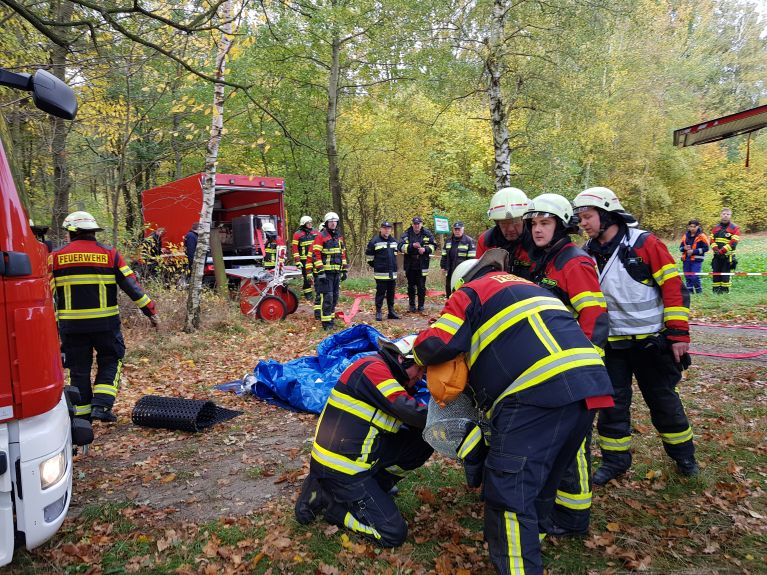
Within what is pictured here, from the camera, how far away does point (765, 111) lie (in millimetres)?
4730

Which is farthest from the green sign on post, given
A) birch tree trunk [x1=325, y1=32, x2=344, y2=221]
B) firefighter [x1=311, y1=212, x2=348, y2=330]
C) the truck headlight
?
the truck headlight

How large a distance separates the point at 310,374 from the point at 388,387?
2954 mm

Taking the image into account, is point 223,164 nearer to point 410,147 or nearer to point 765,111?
point 410,147

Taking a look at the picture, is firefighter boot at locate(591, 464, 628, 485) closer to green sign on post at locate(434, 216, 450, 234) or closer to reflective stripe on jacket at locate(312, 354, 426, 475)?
reflective stripe on jacket at locate(312, 354, 426, 475)

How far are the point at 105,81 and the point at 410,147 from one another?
14055 mm

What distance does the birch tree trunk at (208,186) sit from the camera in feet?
25.9

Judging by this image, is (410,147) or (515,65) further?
(410,147)

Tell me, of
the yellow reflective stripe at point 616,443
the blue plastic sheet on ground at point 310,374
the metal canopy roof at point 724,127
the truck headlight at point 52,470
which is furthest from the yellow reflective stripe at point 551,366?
the metal canopy roof at point 724,127

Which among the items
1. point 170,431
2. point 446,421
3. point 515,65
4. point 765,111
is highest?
point 515,65

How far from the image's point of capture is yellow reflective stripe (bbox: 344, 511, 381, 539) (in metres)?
3.09

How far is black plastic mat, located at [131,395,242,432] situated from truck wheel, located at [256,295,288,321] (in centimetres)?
485

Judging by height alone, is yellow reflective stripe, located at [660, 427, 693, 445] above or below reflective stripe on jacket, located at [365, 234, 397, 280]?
below

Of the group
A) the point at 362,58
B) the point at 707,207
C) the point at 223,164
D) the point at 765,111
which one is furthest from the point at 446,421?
the point at 707,207

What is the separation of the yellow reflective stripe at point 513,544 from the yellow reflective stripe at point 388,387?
92cm
